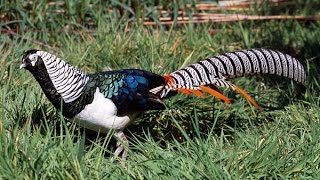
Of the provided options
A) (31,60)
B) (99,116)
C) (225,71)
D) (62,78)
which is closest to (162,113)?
(225,71)

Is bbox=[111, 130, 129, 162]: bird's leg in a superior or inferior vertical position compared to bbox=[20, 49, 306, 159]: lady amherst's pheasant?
inferior

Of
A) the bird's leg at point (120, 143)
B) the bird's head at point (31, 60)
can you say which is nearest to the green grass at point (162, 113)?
the bird's leg at point (120, 143)

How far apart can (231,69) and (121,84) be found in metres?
0.62

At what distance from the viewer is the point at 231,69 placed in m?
4.31

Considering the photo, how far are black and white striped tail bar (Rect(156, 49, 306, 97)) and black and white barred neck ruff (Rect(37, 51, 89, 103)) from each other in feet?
1.56

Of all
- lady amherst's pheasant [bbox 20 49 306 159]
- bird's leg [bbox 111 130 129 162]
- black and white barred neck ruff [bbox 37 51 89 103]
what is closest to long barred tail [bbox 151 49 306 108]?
lady amherst's pheasant [bbox 20 49 306 159]

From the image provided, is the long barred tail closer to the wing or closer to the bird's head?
the wing

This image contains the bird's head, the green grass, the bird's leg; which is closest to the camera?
the green grass

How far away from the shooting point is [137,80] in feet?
13.5

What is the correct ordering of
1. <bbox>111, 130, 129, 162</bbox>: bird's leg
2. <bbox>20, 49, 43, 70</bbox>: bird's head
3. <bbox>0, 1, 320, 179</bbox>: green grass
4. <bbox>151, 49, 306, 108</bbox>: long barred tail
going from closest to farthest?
<bbox>0, 1, 320, 179</bbox>: green grass, <bbox>20, 49, 43, 70</bbox>: bird's head, <bbox>111, 130, 129, 162</bbox>: bird's leg, <bbox>151, 49, 306, 108</bbox>: long barred tail

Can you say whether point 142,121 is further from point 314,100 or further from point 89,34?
point 89,34

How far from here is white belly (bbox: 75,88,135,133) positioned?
3.94 m

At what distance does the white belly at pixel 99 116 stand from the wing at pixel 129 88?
1.2 inches

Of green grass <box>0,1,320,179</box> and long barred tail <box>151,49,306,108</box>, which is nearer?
green grass <box>0,1,320,179</box>
